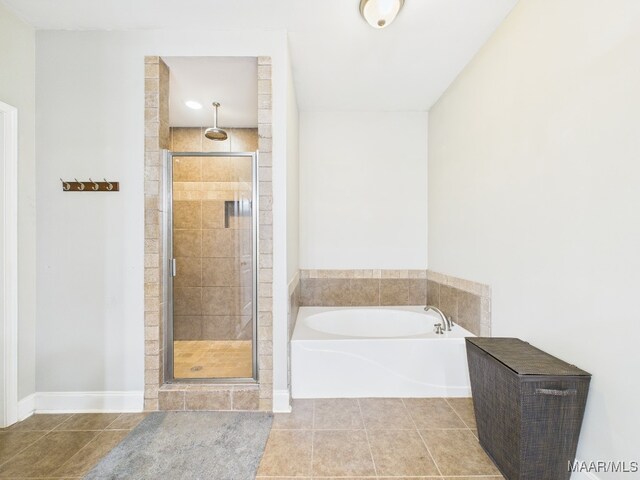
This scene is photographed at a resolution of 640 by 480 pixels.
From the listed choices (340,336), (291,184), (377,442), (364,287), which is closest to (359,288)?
(364,287)

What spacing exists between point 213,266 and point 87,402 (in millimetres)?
1269

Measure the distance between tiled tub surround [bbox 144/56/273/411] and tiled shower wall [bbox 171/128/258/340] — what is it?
0.20m

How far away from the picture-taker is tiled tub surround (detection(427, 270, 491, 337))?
2.27 m

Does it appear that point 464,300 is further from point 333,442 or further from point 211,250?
point 211,250

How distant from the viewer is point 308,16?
199 centimetres

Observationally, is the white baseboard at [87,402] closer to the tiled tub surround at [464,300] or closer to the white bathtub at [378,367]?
the white bathtub at [378,367]

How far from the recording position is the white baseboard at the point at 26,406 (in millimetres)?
2039

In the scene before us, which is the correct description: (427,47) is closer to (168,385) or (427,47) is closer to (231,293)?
(231,293)

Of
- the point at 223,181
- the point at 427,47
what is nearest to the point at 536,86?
the point at 427,47

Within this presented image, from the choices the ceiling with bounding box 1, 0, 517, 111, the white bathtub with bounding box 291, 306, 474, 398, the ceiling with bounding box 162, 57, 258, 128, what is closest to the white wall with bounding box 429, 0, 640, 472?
the ceiling with bounding box 1, 0, 517, 111

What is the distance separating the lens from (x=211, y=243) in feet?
9.35

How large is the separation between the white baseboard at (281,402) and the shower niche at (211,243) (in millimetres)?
231

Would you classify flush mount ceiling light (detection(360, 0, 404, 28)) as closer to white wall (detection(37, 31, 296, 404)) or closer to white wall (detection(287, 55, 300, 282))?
white wall (detection(37, 31, 296, 404))

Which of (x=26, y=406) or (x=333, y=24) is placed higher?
(x=333, y=24)
